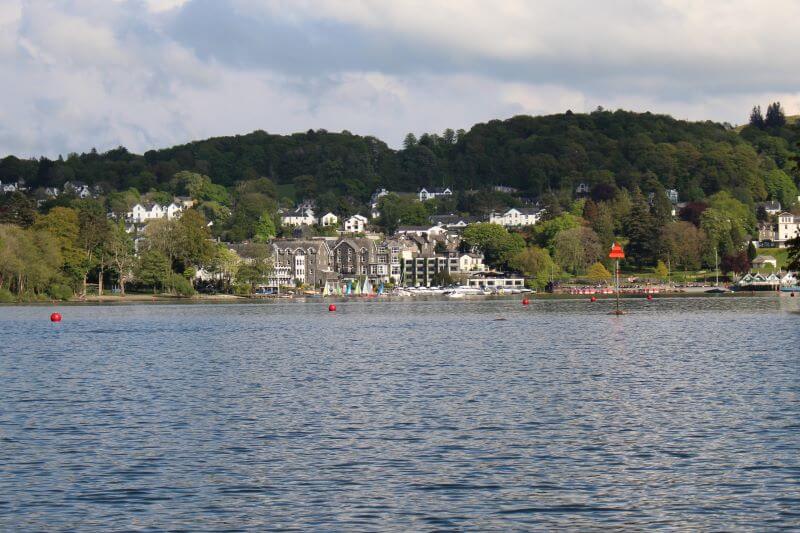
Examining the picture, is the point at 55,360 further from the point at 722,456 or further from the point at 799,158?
the point at 799,158

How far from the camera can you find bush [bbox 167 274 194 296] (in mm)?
172250

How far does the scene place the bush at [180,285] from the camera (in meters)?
172

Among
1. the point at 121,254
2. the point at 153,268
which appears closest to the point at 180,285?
the point at 153,268

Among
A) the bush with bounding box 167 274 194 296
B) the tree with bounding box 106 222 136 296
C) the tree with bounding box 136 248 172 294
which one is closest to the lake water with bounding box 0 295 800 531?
the tree with bounding box 136 248 172 294

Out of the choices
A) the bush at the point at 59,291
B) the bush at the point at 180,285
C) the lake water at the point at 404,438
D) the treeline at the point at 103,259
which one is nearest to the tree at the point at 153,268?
the treeline at the point at 103,259

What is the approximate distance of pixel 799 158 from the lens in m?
104

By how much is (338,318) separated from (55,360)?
54513 millimetres

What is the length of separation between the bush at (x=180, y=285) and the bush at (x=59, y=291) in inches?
723

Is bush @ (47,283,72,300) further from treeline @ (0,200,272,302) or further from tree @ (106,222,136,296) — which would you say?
tree @ (106,222,136,296)

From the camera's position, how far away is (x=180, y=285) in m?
172

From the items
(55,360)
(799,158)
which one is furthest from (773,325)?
(55,360)

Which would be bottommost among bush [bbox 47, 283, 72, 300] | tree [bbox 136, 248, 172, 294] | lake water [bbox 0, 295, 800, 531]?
lake water [bbox 0, 295, 800, 531]

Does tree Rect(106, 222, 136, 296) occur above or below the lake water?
above

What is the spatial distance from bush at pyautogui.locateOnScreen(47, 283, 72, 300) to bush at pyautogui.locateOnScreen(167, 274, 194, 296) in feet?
60.2
